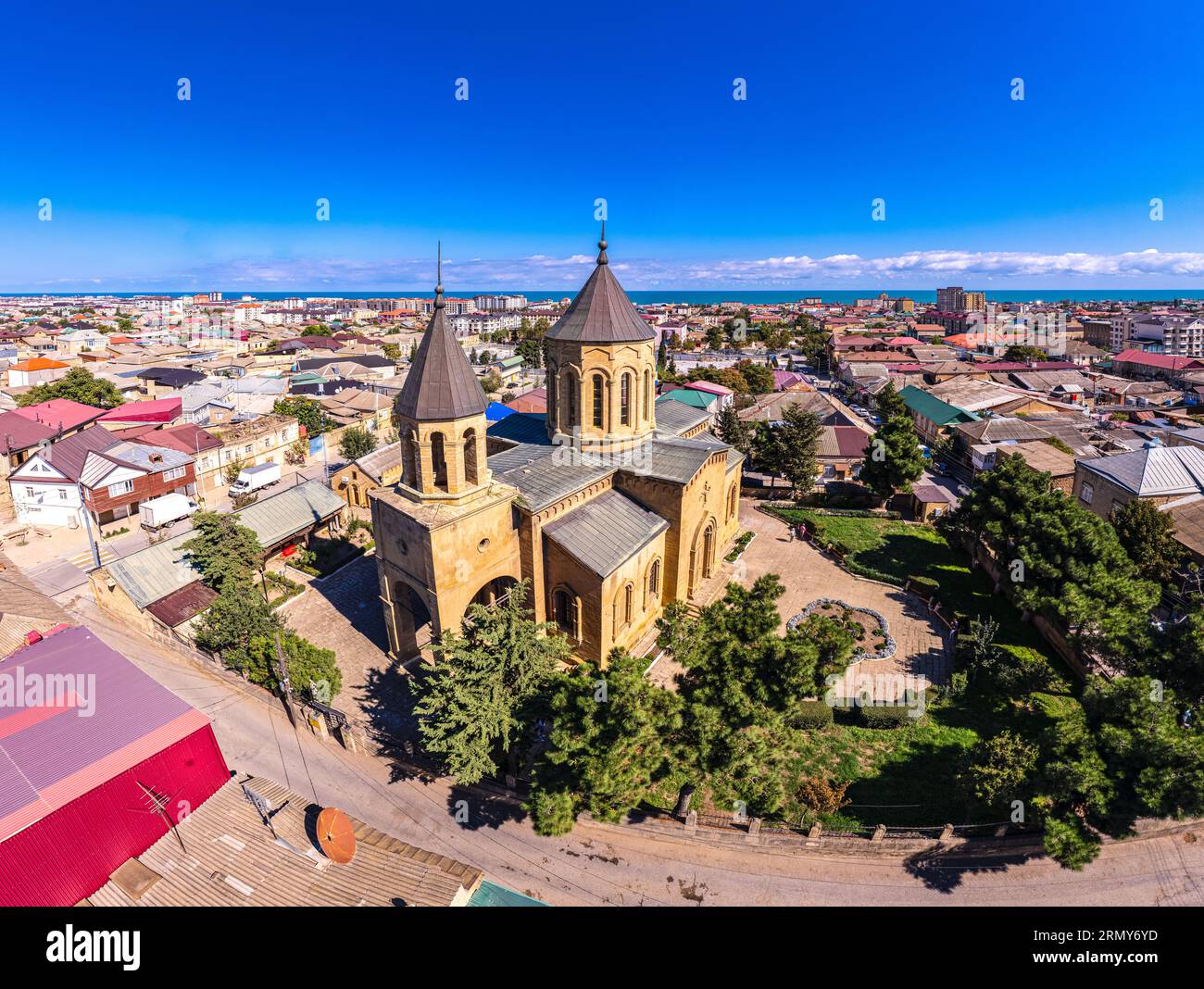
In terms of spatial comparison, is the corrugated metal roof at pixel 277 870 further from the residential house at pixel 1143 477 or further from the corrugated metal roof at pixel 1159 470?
the corrugated metal roof at pixel 1159 470

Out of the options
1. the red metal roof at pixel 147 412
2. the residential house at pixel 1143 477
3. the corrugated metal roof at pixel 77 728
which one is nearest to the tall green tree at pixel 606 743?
the corrugated metal roof at pixel 77 728

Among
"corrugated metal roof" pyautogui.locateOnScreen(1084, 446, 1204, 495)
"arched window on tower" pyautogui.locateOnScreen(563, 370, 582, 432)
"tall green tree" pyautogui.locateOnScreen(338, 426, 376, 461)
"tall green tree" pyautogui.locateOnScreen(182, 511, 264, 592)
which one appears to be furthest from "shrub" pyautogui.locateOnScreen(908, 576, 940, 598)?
"tall green tree" pyautogui.locateOnScreen(338, 426, 376, 461)

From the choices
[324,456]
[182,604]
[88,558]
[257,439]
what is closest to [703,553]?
[182,604]

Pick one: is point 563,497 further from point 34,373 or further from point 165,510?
point 34,373

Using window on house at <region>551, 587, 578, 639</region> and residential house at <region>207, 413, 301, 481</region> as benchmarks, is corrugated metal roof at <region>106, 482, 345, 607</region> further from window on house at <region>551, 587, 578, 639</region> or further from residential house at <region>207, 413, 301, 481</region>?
window on house at <region>551, 587, 578, 639</region>
